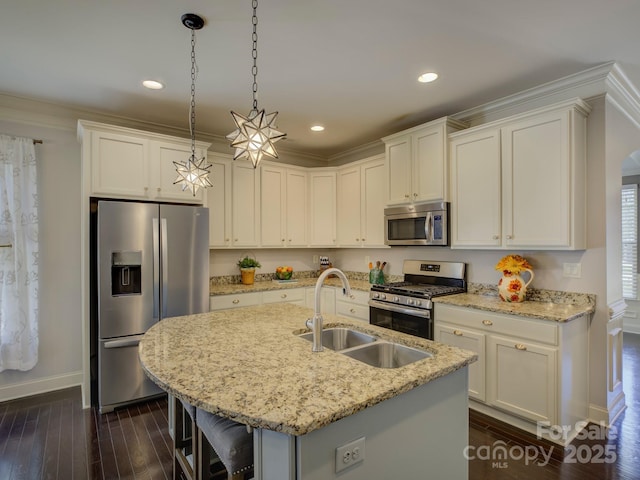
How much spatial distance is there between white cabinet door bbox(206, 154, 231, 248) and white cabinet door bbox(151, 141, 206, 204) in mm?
412

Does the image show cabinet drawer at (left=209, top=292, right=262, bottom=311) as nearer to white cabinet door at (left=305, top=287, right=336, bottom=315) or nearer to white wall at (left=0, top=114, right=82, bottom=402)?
white cabinet door at (left=305, top=287, right=336, bottom=315)

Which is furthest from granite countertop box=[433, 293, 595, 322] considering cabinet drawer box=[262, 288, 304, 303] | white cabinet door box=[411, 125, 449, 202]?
cabinet drawer box=[262, 288, 304, 303]

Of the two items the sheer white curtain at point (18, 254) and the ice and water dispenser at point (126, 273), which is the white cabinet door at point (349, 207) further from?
the sheer white curtain at point (18, 254)

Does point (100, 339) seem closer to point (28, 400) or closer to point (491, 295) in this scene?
point (28, 400)

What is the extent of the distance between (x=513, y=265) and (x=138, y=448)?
3200 millimetres

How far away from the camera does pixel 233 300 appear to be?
3615 millimetres

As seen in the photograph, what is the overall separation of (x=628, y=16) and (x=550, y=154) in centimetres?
90

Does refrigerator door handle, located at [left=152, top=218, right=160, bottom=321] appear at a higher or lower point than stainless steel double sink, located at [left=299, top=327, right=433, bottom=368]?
higher

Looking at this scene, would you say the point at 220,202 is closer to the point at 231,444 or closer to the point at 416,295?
A: the point at 416,295

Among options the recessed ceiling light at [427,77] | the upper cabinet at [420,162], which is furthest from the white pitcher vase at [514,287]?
the recessed ceiling light at [427,77]

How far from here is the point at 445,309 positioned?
2912mm

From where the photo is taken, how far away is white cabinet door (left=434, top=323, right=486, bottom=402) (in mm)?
2678

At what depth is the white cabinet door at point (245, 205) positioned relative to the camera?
4.00m

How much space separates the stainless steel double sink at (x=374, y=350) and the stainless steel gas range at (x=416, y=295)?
123cm
